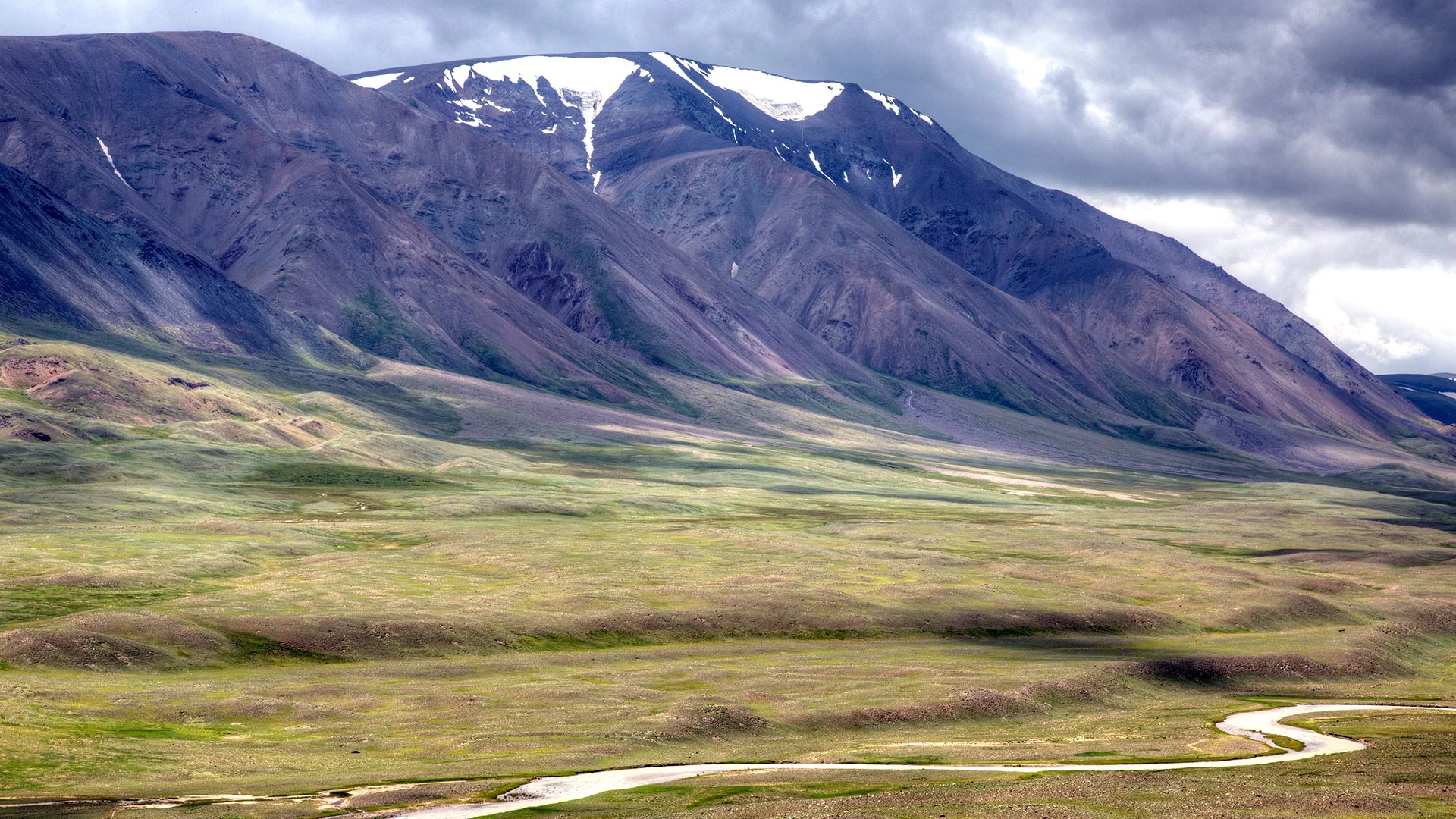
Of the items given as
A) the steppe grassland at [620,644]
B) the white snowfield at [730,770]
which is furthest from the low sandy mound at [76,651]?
the white snowfield at [730,770]

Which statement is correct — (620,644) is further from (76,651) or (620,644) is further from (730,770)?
(730,770)

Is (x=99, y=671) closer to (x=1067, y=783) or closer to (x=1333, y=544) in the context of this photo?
(x=1067, y=783)

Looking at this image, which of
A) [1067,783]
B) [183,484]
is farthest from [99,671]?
[183,484]

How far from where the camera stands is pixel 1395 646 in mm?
109375

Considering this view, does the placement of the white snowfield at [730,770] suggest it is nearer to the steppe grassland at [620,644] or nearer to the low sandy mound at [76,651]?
the steppe grassland at [620,644]

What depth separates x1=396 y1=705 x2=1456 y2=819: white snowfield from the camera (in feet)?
168

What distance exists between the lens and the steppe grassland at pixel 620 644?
2511 inches

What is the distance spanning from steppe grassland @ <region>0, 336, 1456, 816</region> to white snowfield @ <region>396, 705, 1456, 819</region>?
2.07 meters

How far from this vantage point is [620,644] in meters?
104

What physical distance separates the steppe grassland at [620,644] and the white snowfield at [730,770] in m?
2.07

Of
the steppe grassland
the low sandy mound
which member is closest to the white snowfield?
the steppe grassland

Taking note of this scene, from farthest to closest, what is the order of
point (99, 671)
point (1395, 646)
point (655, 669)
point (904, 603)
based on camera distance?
point (904, 603)
point (1395, 646)
point (655, 669)
point (99, 671)

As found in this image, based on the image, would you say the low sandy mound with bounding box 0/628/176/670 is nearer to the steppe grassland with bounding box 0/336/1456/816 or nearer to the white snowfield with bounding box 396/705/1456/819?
the steppe grassland with bounding box 0/336/1456/816

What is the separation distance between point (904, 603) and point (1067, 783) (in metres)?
68.7
